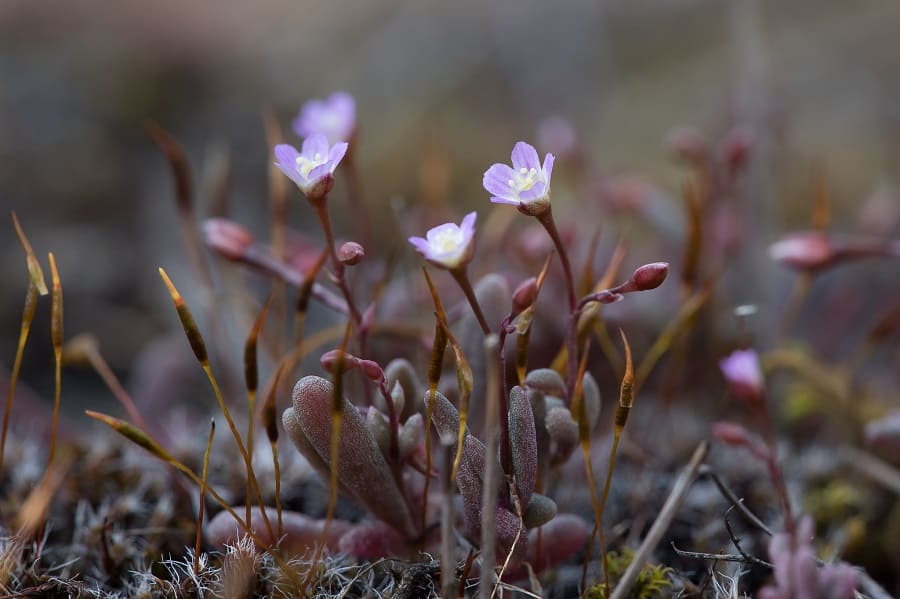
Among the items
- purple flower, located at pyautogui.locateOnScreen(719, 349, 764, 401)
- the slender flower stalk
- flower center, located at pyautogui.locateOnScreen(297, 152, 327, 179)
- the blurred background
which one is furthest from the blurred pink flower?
the blurred background

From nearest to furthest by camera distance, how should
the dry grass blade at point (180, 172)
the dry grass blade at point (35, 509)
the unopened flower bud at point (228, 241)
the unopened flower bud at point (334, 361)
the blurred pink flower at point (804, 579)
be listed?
the blurred pink flower at point (804, 579), the unopened flower bud at point (334, 361), the dry grass blade at point (35, 509), the unopened flower bud at point (228, 241), the dry grass blade at point (180, 172)

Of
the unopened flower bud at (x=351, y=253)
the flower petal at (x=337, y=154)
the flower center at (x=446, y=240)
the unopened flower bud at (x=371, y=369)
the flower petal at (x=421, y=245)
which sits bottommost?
the unopened flower bud at (x=371, y=369)

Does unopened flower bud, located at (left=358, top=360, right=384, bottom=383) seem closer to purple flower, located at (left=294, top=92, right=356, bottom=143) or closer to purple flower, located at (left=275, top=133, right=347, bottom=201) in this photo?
purple flower, located at (left=275, top=133, right=347, bottom=201)

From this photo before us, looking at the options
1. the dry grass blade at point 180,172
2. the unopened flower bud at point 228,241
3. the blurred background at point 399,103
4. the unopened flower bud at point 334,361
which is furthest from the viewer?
the blurred background at point 399,103

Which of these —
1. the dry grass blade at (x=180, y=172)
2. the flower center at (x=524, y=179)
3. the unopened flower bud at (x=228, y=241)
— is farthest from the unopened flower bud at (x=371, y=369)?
the dry grass blade at (x=180, y=172)

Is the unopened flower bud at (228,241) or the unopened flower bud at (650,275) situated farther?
the unopened flower bud at (228,241)

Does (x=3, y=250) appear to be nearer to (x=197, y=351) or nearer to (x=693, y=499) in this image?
(x=197, y=351)

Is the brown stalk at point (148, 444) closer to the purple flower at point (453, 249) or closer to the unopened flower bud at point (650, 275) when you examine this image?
the purple flower at point (453, 249)
